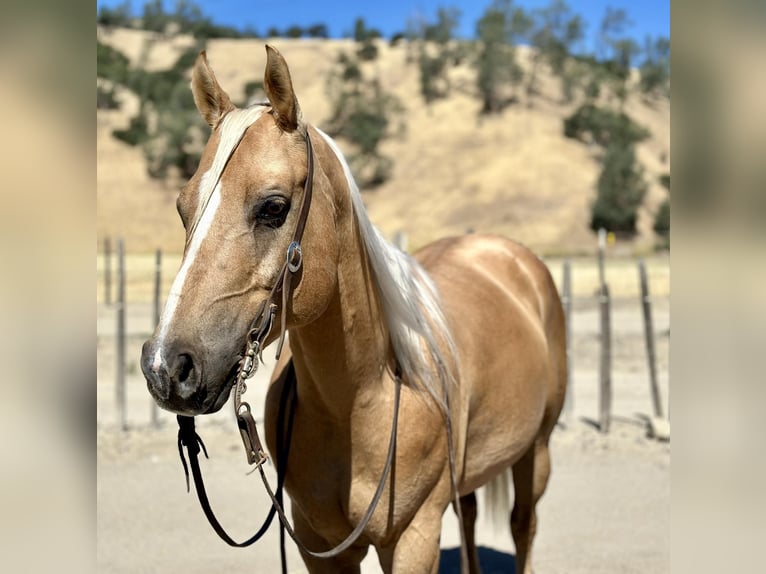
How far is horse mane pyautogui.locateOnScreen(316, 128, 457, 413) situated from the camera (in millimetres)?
2145

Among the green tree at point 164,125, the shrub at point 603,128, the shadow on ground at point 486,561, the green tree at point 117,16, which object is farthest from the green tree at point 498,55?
the shadow on ground at point 486,561

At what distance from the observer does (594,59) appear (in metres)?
46.3

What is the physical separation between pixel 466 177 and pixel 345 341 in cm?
3295

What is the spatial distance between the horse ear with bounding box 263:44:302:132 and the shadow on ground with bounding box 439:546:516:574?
3.16m

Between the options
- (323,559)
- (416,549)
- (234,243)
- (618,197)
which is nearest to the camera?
(234,243)

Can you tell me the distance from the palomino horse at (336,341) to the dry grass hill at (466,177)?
23.0m

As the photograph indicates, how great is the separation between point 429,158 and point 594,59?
53.7ft

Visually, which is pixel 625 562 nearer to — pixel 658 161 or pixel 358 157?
pixel 358 157

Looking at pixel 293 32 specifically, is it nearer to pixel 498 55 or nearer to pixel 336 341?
pixel 498 55

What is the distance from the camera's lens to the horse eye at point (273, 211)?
1723mm

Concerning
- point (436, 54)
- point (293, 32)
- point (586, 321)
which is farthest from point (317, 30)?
point (586, 321)

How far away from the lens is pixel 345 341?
2.08 m

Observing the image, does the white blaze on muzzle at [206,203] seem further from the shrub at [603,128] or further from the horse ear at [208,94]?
the shrub at [603,128]

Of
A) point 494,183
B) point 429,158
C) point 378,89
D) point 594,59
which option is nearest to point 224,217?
point 494,183
